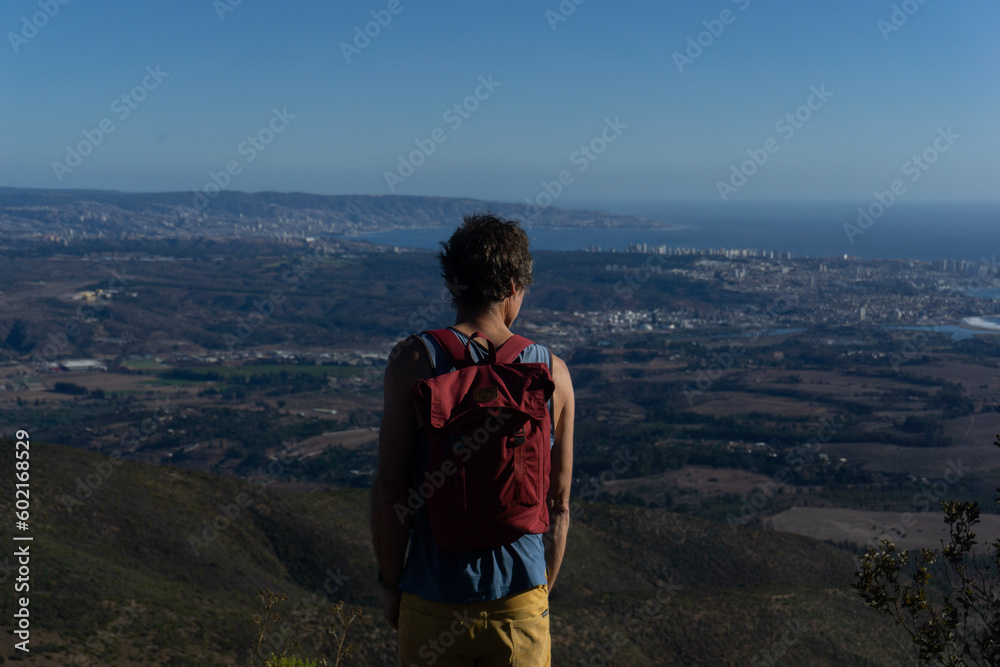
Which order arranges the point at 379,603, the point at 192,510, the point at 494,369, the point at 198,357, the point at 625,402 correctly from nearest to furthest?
the point at 494,369
the point at 379,603
the point at 192,510
the point at 625,402
the point at 198,357

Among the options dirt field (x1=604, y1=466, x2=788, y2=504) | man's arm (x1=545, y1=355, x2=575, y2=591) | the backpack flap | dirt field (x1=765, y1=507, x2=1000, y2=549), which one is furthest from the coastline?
the backpack flap

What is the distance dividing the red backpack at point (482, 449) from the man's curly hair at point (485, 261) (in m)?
0.27

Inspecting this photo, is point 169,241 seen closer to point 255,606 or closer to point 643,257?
point 643,257

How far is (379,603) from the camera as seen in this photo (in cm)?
1677

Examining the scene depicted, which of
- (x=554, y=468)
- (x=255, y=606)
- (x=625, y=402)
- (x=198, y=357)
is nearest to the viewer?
(x=554, y=468)

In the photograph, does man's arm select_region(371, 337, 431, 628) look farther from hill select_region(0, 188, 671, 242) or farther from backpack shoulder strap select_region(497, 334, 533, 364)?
hill select_region(0, 188, 671, 242)

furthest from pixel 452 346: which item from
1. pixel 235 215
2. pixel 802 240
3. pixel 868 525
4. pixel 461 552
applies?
pixel 235 215

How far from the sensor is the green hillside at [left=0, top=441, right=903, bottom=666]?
11414 mm

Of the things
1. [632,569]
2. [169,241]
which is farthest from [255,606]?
[169,241]

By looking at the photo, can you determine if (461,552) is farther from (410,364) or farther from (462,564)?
(410,364)

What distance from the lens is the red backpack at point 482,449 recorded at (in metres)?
2.14

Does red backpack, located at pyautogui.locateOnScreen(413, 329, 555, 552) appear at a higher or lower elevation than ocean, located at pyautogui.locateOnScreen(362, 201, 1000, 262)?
lower

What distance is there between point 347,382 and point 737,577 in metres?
44.0

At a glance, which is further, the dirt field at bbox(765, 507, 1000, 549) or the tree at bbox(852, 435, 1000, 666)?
the dirt field at bbox(765, 507, 1000, 549)
